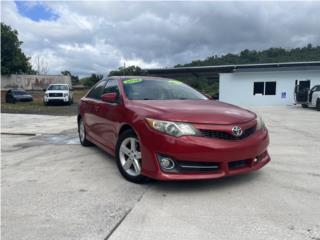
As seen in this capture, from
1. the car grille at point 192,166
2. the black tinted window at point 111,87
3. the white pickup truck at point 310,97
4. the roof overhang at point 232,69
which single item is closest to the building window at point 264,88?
the roof overhang at point 232,69

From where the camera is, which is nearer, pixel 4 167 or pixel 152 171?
pixel 152 171

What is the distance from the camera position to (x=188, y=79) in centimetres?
3744

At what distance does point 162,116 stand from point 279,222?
1727mm

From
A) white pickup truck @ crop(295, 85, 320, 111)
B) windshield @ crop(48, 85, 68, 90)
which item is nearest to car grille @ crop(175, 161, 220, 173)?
white pickup truck @ crop(295, 85, 320, 111)

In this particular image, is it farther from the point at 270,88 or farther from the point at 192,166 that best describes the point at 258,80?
the point at 192,166

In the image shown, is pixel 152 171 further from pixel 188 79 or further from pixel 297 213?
pixel 188 79

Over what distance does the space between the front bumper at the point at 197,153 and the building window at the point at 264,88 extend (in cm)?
2552

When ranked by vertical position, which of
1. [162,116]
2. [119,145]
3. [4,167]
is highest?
[162,116]

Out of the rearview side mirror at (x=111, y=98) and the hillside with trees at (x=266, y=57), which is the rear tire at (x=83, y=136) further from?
the hillside with trees at (x=266, y=57)

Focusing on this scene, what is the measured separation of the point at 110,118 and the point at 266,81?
25363 millimetres

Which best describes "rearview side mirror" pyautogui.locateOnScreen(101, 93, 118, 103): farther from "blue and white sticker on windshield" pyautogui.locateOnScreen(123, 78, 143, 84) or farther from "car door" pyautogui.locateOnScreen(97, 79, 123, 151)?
"blue and white sticker on windshield" pyautogui.locateOnScreen(123, 78, 143, 84)

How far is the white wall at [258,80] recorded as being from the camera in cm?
2778

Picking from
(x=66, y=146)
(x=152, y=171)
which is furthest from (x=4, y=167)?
(x=152, y=171)

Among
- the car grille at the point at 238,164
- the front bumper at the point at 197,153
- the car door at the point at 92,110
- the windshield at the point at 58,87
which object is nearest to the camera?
the front bumper at the point at 197,153
